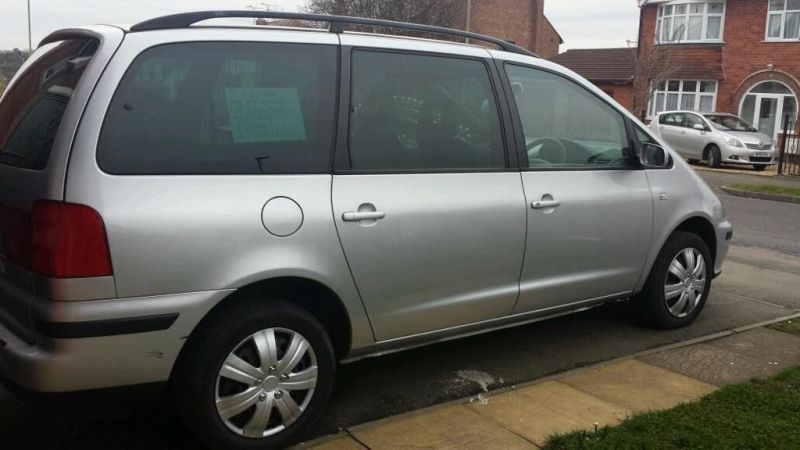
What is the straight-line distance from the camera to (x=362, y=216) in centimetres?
339

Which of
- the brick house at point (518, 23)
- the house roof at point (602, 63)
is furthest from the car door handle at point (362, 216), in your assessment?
the brick house at point (518, 23)

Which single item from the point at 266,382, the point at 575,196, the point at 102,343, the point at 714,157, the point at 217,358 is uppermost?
the point at 575,196

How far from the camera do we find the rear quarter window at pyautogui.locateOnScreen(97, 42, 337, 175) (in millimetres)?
2934

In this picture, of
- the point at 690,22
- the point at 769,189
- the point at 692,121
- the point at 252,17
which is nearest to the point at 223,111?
the point at 252,17

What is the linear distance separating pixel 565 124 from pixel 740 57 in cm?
2677

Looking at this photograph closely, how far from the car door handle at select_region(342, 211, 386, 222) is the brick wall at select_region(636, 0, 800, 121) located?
27130mm

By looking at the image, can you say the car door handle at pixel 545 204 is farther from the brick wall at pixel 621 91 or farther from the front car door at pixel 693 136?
the brick wall at pixel 621 91

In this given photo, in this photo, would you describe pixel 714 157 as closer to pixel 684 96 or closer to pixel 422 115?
pixel 684 96

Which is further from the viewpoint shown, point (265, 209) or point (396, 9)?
point (396, 9)

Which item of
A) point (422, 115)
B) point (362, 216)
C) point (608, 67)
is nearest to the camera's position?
point (362, 216)

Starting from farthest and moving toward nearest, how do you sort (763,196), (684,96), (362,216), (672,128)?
(684,96)
(672,128)
(763,196)
(362,216)

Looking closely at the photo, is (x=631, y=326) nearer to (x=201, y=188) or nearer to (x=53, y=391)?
(x=201, y=188)

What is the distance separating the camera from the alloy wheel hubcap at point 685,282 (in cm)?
499

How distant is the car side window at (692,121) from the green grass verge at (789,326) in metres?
17.0
